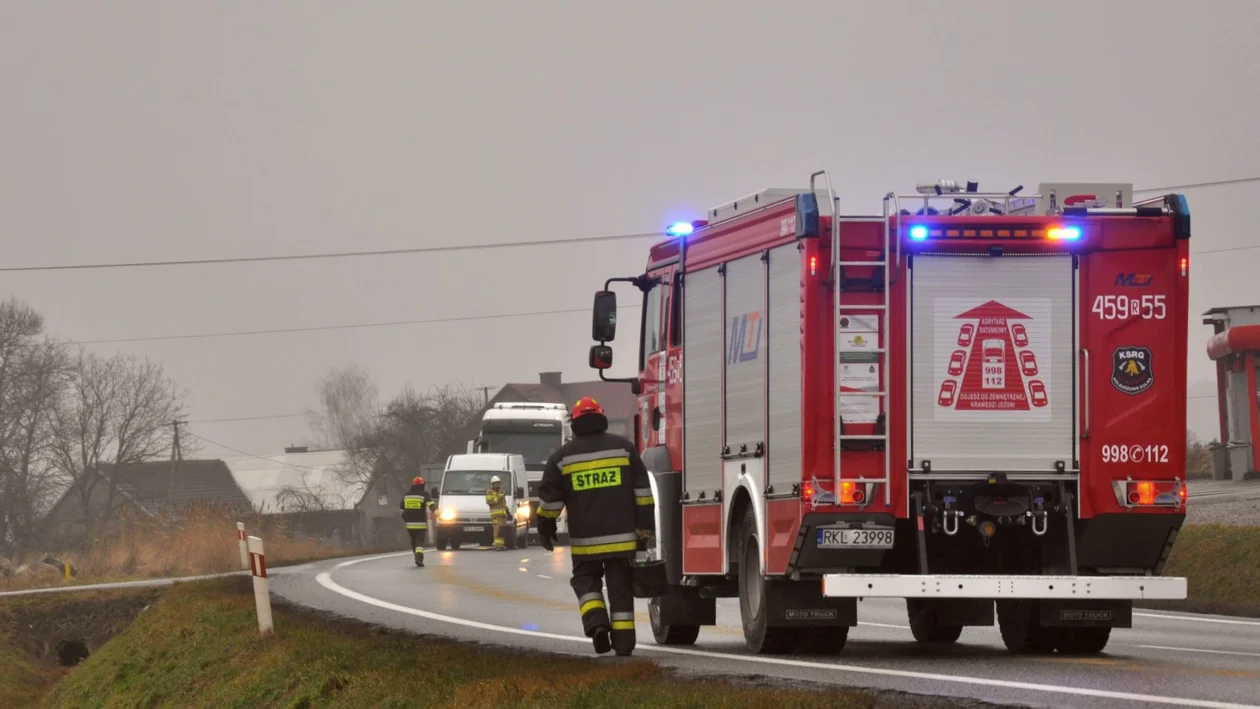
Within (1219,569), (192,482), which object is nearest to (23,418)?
(192,482)

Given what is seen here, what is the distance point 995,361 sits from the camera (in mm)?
12234

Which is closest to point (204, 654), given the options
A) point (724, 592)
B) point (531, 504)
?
point (724, 592)

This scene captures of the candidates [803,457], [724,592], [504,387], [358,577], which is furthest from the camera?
[504,387]

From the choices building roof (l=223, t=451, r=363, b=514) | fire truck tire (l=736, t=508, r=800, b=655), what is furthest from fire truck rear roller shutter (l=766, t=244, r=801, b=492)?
building roof (l=223, t=451, r=363, b=514)

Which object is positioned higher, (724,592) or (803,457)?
(803,457)

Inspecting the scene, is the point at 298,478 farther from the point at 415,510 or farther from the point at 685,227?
the point at 685,227

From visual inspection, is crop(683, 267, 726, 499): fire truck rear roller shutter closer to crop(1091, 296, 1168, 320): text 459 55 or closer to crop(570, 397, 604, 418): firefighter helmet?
crop(570, 397, 604, 418): firefighter helmet

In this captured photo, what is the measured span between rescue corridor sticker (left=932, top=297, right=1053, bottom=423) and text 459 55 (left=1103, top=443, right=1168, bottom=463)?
0.47 m

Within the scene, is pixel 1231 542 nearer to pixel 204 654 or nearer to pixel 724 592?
pixel 724 592

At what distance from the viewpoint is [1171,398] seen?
39.7 feet

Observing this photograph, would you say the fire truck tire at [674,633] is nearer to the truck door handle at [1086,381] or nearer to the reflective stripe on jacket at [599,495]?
the reflective stripe on jacket at [599,495]

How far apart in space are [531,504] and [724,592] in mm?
32940

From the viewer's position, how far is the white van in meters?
45.4

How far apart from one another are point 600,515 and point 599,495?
0.44ft
